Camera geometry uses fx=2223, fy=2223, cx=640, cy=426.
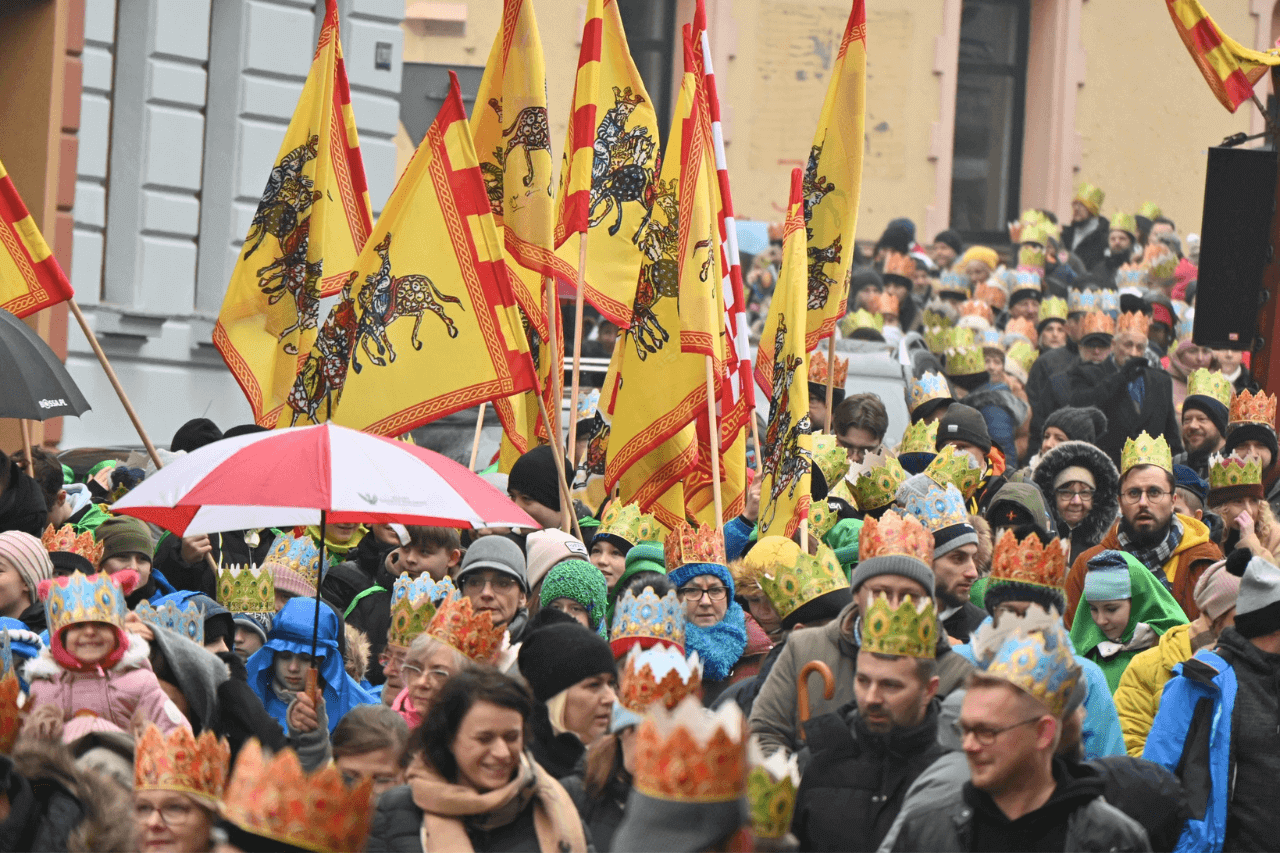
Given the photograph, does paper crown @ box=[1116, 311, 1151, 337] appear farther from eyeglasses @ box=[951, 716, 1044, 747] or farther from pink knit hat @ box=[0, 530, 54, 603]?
eyeglasses @ box=[951, 716, 1044, 747]

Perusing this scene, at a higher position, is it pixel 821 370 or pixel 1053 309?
pixel 1053 309

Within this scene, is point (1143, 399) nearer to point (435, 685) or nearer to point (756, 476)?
point (756, 476)

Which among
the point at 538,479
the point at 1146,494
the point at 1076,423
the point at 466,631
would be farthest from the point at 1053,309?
the point at 466,631

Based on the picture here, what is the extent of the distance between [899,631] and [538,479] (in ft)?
12.1

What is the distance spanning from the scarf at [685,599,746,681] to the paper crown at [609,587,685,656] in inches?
24.5

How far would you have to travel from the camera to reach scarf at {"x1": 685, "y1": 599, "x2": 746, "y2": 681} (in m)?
7.32

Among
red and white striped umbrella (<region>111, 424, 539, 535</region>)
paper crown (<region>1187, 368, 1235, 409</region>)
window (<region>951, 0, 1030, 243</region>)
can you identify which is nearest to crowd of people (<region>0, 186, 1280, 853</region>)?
red and white striped umbrella (<region>111, 424, 539, 535</region>)

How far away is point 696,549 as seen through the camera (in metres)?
7.66

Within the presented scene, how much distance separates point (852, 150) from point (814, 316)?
0.79 meters

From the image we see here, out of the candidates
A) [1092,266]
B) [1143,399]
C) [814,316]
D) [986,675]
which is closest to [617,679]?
[986,675]

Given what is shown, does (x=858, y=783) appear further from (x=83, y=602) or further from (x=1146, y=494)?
(x=1146, y=494)

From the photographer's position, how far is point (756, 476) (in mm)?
10492

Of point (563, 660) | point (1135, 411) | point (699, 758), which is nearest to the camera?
point (699, 758)

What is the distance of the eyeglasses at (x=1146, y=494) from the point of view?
28.4 ft
